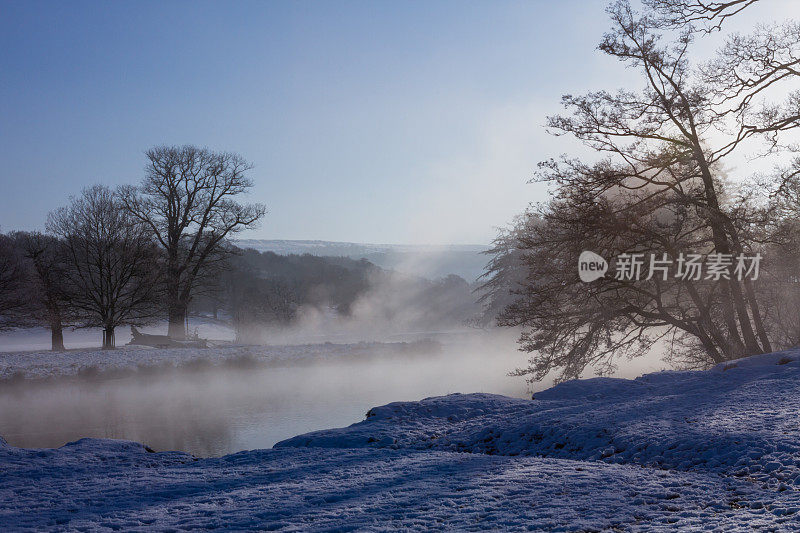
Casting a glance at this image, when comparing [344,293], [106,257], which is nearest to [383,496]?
[106,257]

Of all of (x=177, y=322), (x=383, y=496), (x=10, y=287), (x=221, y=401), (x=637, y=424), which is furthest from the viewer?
(x=177, y=322)

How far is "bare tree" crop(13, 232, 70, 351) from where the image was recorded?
88.4ft

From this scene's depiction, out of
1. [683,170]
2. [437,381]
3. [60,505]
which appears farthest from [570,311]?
[60,505]

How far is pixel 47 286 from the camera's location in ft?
91.1

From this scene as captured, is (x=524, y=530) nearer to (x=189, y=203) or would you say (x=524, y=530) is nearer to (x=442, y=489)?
(x=442, y=489)

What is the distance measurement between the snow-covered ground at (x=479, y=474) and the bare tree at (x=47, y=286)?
2253 centimetres

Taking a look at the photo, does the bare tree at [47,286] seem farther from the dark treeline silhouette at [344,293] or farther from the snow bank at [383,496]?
the snow bank at [383,496]

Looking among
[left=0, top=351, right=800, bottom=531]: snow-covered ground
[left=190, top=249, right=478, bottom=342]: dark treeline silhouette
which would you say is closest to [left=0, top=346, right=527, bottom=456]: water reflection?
[left=0, top=351, right=800, bottom=531]: snow-covered ground

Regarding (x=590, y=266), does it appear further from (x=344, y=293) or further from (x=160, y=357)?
(x=344, y=293)

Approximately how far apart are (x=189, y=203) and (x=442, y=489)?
95.5 feet

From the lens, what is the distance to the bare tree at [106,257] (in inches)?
1089

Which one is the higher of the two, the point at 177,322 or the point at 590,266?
the point at 590,266

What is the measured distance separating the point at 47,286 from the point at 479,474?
93.6 ft

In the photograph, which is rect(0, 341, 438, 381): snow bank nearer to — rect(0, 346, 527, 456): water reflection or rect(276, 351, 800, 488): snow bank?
rect(0, 346, 527, 456): water reflection
